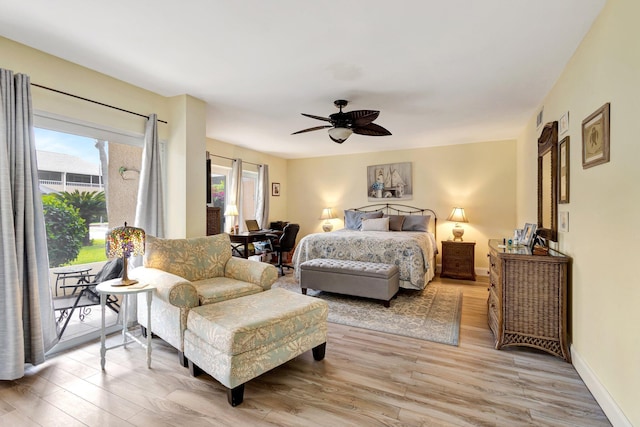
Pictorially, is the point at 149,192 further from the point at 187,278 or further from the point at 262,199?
the point at 262,199

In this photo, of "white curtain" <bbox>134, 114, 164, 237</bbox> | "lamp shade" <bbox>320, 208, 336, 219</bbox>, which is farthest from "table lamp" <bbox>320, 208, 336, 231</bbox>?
"white curtain" <bbox>134, 114, 164, 237</bbox>

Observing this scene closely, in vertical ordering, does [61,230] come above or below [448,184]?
below

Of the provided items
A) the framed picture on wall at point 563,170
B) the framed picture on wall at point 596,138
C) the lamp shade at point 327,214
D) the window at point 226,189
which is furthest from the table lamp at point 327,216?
the framed picture on wall at point 596,138

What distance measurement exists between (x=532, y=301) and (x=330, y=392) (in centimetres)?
183

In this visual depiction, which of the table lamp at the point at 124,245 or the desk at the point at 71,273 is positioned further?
the desk at the point at 71,273

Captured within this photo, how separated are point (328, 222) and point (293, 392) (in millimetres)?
4871

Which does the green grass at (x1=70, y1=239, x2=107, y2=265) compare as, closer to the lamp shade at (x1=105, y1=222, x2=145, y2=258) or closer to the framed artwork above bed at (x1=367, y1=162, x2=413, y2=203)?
the lamp shade at (x1=105, y1=222, x2=145, y2=258)

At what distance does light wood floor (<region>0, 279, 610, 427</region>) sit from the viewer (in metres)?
1.82

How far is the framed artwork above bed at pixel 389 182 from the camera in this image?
240 inches

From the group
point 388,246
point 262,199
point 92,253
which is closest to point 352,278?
point 388,246

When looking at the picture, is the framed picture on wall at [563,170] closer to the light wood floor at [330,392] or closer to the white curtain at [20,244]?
the light wood floor at [330,392]

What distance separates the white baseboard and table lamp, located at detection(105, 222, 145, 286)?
10.7 feet

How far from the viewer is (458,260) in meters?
5.22

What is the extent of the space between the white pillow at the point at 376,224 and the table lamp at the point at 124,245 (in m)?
3.86
